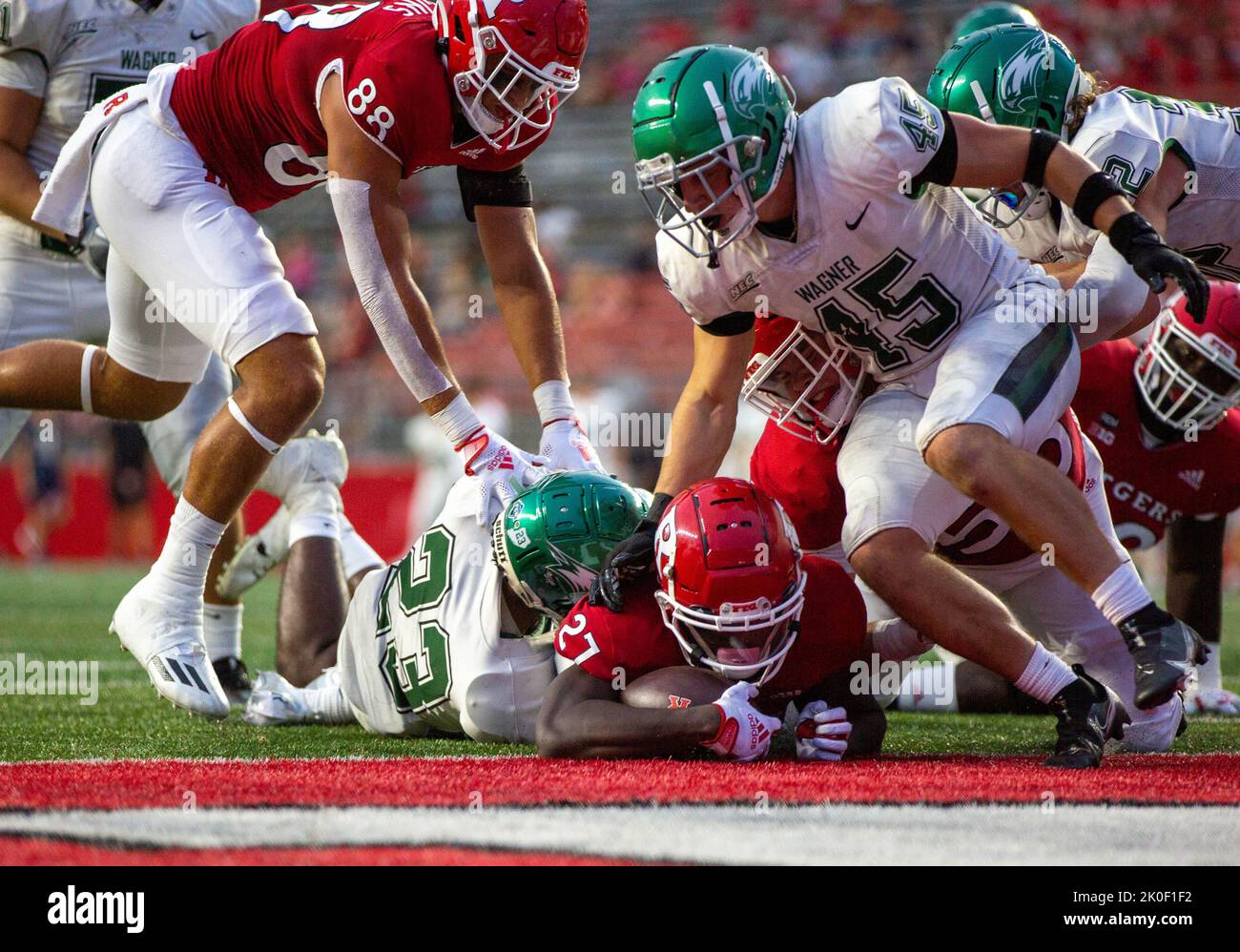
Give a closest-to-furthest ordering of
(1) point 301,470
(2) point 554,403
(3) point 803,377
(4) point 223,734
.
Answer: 1. (3) point 803,377
2. (4) point 223,734
3. (2) point 554,403
4. (1) point 301,470

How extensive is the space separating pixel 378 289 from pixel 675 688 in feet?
4.39

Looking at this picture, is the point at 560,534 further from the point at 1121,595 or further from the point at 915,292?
the point at 1121,595

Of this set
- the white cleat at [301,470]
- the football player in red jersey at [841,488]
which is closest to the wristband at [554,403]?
the football player in red jersey at [841,488]

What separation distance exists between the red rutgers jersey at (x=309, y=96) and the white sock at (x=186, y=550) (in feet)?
2.87

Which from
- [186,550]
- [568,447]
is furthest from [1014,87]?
[186,550]

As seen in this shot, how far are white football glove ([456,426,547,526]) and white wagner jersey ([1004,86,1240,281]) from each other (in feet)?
5.34

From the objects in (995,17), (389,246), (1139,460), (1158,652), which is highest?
(995,17)

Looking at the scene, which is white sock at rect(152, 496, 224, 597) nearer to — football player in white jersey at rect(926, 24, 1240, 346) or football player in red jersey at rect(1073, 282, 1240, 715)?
football player in white jersey at rect(926, 24, 1240, 346)

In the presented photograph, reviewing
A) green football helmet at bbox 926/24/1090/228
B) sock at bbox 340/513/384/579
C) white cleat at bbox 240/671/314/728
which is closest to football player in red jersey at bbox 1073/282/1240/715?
green football helmet at bbox 926/24/1090/228

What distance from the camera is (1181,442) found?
4.77 m

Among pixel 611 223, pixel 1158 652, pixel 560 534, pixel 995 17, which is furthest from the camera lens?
pixel 611 223

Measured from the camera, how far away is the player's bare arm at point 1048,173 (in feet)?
10.3

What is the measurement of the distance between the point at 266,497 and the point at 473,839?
10.7 meters
